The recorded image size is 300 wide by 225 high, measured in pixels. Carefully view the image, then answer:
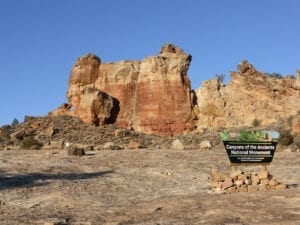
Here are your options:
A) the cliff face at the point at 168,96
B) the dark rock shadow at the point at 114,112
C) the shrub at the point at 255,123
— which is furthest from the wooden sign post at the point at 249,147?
the dark rock shadow at the point at 114,112

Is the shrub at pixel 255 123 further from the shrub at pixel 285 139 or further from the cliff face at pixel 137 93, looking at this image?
the shrub at pixel 285 139

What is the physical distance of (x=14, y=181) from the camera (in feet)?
58.5

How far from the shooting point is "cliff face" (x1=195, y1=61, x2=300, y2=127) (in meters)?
54.5

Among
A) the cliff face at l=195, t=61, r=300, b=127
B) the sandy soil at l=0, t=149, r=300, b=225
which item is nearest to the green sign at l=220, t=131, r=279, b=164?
the sandy soil at l=0, t=149, r=300, b=225

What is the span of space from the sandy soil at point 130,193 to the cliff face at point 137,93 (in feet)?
110

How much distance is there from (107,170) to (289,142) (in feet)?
76.9

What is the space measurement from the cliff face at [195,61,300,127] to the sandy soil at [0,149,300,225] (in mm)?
28543

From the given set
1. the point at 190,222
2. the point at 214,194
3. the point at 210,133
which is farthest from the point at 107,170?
the point at 210,133

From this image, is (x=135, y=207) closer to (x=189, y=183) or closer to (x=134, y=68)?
(x=189, y=183)

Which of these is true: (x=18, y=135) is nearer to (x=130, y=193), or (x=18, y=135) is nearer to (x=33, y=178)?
(x=33, y=178)

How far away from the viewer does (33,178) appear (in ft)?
61.1

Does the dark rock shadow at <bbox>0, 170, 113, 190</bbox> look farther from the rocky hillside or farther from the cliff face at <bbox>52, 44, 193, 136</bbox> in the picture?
the cliff face at <bbox>52, 44, 193, 136</bbox>

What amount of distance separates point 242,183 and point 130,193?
3602 millimetres

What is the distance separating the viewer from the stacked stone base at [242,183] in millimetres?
15930
